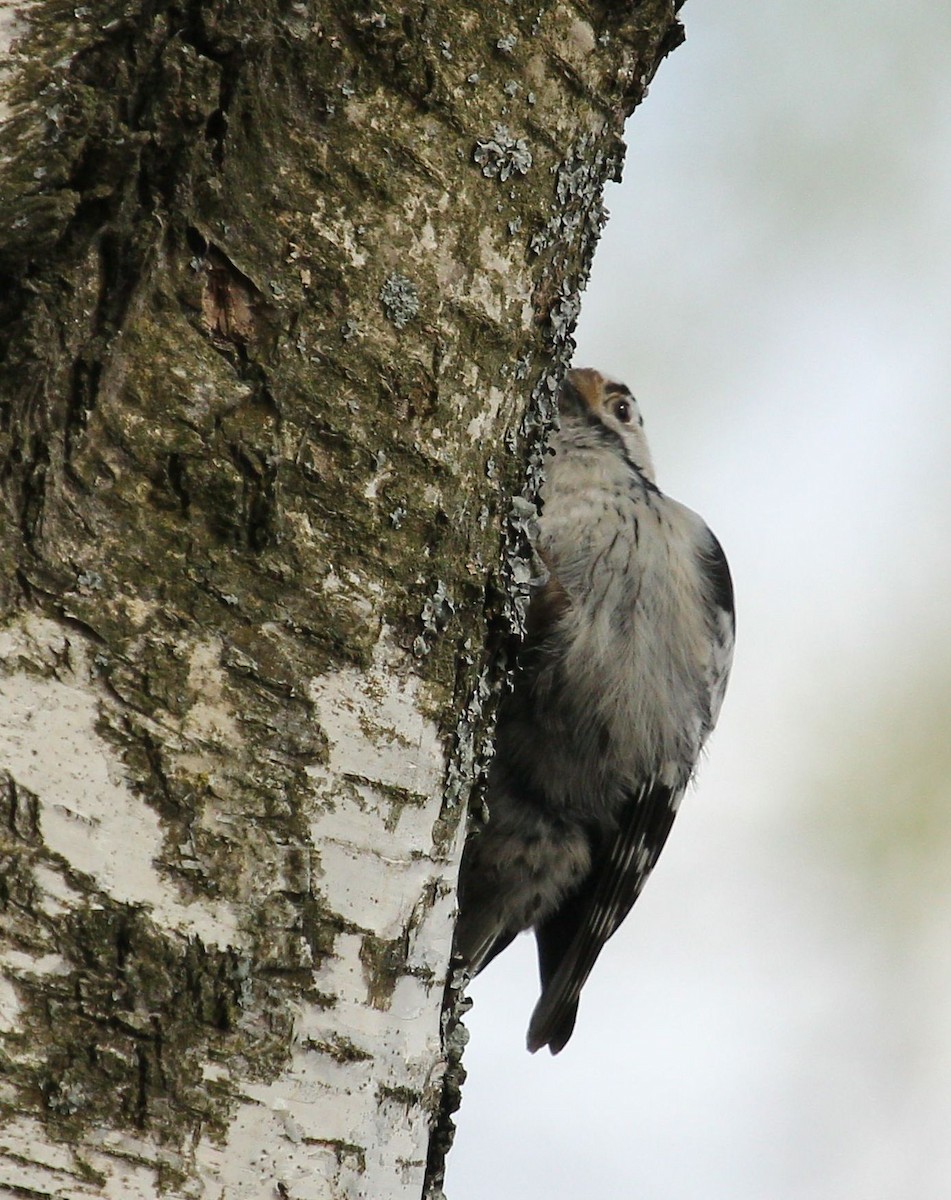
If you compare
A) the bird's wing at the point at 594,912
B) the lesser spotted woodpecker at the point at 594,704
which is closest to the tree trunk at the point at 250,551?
the lesser spotted woodpecker at the point at 594,704

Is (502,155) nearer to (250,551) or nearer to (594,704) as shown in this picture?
(250,551)

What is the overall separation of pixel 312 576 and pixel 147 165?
0.44 metres

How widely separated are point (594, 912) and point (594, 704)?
63 cm

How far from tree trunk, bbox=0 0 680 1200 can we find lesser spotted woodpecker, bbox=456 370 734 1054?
1240 millimetres

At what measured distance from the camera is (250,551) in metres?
1.42

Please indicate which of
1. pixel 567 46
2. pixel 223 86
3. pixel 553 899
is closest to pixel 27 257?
pixel 223 86

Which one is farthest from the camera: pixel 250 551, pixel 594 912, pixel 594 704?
pixel 594 912

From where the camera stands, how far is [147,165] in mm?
1340

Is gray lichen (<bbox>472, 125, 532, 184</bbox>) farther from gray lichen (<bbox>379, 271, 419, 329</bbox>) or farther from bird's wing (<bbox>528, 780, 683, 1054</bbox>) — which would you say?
bird's wing (<bbox>528, 780, 683, 1054</bbox>)

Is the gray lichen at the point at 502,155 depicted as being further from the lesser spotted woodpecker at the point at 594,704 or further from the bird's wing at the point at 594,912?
the bird's wing at the point at 594,912

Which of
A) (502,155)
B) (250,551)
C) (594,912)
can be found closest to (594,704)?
(594,912)

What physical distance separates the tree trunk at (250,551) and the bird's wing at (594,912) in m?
1.59

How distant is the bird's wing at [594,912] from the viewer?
322 centimetres

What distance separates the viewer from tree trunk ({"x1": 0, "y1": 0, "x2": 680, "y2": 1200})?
1244 mm
